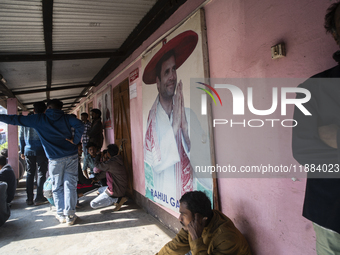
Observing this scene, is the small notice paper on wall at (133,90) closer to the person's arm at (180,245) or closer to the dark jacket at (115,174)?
the dark jacket at (115,174)

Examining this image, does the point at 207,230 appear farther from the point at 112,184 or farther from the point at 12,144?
the point at 12,144

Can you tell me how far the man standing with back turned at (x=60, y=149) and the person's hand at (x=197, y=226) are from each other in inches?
95.9

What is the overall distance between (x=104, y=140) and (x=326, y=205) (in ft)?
20.3

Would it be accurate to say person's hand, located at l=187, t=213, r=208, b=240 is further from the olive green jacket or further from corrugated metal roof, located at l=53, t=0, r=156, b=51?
corrugated metal roof, located at l=53, t=0, r=156, b=51

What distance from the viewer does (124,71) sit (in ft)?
15.3

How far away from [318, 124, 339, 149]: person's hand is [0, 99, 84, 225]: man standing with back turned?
326 centimetres

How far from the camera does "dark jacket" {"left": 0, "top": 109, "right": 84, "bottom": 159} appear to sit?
132 inches

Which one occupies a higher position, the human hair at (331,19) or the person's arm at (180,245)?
the human hair at (331,19)

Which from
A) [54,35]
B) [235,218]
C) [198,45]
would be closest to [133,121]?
[54,35]

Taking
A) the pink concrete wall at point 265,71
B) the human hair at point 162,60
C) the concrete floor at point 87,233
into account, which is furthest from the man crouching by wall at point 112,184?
the pink concrete wall at point 265,71

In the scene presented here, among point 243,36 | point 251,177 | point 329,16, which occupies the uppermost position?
point 243,36

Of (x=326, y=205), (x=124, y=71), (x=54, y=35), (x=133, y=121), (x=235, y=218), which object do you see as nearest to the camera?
(x=326, y=205)

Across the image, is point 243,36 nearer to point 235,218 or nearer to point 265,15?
point 265,15

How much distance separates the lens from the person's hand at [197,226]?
1707mm
